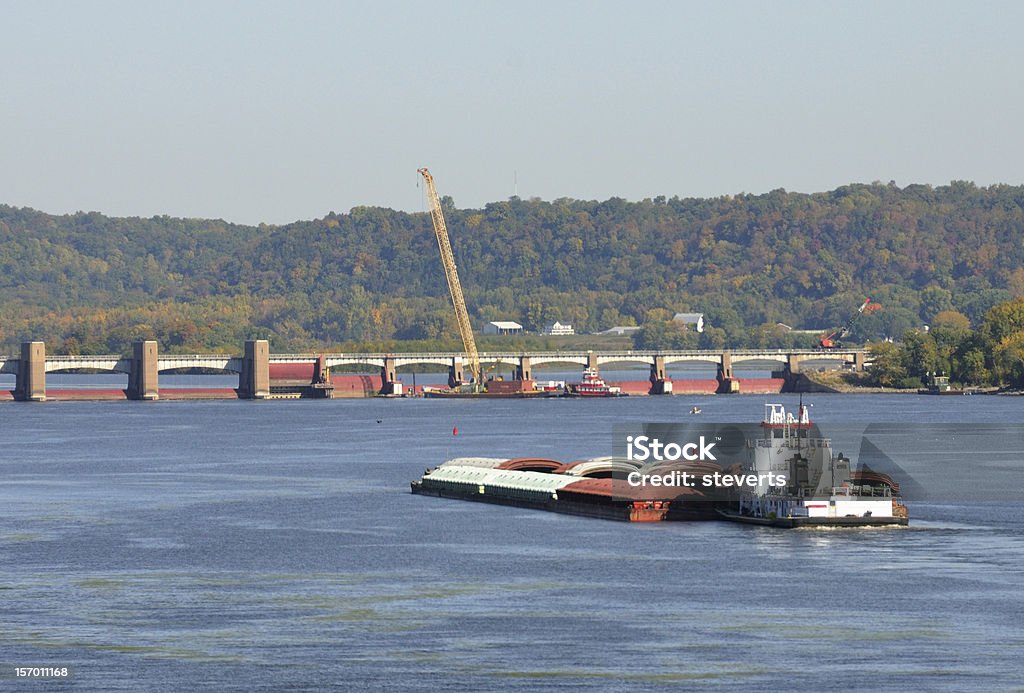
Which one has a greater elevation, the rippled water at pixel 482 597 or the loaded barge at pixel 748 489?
the loaded barge at pixel 748 489

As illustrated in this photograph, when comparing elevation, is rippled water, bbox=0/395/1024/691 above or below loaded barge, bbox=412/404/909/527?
below

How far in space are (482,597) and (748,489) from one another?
28.0m

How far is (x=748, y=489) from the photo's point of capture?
96.0 meters

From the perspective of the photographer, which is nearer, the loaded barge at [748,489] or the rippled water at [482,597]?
the rippled water at [482,597]

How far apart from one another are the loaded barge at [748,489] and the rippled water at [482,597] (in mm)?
1876

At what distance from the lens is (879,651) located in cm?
6066

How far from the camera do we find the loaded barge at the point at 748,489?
9144 cm

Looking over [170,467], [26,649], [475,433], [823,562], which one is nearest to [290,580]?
[26,649]

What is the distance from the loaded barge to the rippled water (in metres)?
1.88

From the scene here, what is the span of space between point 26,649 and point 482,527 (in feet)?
125

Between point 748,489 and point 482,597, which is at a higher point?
point 748,489

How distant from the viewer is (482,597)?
71375 mm

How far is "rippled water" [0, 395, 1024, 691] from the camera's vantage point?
58094 millimetres

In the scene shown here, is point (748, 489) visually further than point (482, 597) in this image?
Yes
